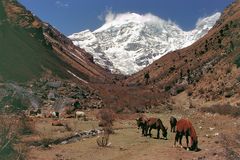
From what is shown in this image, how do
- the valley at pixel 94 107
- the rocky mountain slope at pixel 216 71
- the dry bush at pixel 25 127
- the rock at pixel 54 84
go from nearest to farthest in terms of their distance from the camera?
the valley at pixel 94 107, the dry bush at pixel 25 127, the rock at pixel 54 84, the rocky mountain slope at pixel 216 71

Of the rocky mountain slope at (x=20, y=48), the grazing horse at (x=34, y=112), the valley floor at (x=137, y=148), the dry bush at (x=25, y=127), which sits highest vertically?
the rocky mountain slope at (x=20, y=48)

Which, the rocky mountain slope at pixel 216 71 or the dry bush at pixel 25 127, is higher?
the rocky mountain slope at pixel 216 71

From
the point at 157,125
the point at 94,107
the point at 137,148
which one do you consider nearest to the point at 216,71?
the point at 94,107

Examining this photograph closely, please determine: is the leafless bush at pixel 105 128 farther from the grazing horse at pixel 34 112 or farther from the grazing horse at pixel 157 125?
the grazing horse at pixel 34 112

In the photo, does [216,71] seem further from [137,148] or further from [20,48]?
[137,148]

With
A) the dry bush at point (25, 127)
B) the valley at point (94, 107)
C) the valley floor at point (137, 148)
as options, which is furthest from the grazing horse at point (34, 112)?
the dry bush at point (25, 127)

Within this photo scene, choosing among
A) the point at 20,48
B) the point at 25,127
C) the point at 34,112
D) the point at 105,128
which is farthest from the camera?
the point at 20,48

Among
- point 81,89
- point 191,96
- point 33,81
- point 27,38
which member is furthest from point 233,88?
point 27,38

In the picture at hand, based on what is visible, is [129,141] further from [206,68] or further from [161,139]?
[206,68]

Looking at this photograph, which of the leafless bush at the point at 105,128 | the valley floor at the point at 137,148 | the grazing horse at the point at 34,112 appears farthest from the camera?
the grazing horse at the point at 34,112

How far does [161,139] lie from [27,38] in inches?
2106

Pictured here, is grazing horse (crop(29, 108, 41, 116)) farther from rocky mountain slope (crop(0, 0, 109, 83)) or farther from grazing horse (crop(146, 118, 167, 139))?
grazing horse (crop(146, 118, 167, 139))

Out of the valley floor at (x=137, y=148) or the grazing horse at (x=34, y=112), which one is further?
the grazing horse at (x=34, y=112)

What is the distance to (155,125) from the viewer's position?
1364 inches
